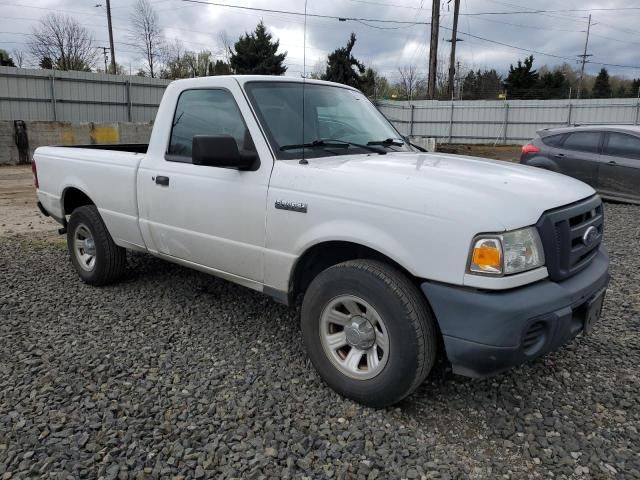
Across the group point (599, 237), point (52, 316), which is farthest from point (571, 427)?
point (52, 316)

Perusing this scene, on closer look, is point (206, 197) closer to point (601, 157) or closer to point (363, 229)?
point (363, 229)

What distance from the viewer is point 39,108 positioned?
18.7 metres

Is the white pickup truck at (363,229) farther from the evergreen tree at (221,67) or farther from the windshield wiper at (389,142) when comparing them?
the evergreen tree at (221,67)

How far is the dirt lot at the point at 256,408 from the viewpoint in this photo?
2543 millimetres

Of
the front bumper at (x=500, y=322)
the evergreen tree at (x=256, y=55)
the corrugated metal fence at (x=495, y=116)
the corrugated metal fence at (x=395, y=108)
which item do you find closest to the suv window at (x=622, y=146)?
the front bumper at (x=500, y=322)

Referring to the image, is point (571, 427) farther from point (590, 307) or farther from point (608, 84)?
point (608, 84)

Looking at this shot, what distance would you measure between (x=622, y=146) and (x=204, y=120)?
880 cm

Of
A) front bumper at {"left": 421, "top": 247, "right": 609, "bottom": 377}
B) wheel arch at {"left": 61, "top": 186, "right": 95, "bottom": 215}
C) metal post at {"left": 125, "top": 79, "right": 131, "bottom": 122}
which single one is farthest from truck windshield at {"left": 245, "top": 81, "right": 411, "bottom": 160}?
metal post at {"left": 125, "top": 79, "right": 131, "bottom": 122}

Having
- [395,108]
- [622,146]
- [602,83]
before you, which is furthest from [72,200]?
[602,83]

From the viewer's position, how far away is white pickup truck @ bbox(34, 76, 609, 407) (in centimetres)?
254

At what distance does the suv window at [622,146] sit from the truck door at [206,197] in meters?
8.70

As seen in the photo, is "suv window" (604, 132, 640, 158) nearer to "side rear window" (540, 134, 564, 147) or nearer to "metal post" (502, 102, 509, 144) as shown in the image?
"side rear window" (540, 134, 564, 147)

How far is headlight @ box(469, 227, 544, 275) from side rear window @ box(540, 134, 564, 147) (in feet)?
30.0

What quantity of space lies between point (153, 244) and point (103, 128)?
14532 mm
